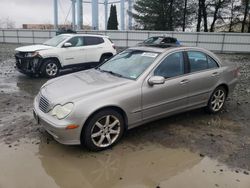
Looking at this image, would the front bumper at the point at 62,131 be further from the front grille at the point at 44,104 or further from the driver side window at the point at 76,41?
the driver side window at the point at 76,41

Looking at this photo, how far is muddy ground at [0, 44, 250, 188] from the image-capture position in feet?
11.5

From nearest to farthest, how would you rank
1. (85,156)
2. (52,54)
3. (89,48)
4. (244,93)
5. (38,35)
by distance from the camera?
1. (85,156)
2. (244,93)
3. (52,54)
4. (89,48)
5. (38,35)

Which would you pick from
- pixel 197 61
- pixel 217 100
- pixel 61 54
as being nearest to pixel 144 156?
pixel 197 61

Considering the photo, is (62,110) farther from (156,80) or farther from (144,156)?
(156,80)

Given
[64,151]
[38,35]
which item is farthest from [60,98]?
[38,35]

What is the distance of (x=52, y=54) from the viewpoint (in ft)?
31.9

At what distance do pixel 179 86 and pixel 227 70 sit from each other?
1550 mm

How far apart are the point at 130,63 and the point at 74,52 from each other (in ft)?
18.6

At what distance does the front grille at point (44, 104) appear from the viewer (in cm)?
414

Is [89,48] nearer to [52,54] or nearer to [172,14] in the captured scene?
[52,54]

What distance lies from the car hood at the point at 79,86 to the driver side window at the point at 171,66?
66cm

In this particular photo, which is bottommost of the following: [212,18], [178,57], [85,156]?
[85,156]

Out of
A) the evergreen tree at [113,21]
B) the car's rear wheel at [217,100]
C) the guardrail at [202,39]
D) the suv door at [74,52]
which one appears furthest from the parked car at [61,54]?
the evergreen tree at [113,21]

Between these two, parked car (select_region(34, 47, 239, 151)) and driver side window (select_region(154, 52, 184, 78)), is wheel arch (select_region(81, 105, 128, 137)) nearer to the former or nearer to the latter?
parked car (select_region(34, 47, 239, 151))
